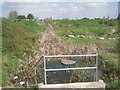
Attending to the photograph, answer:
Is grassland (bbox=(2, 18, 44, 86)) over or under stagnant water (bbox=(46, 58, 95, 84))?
over

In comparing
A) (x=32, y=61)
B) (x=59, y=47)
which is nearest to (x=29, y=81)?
(x=32, y=61)

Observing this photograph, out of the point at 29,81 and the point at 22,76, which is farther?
the point at 22,76

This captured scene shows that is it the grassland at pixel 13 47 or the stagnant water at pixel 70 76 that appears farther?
the grassland at pixel 13 47

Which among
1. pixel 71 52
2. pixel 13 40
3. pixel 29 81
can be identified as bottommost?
pixel 29 81

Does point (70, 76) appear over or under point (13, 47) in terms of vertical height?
under

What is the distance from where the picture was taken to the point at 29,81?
566cm

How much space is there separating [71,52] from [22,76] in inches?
161

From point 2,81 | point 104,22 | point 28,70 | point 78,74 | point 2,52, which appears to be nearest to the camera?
point 2,81

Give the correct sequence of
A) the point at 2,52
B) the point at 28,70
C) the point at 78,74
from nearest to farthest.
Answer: the point at 78,74 → the point at 28,70 → the point at 2,52

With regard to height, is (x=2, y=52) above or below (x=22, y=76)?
above

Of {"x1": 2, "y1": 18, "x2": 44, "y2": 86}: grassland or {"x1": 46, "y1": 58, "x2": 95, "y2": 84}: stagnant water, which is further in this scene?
{"x1": 2, "y1": 18, "x2": 44, "y2": 86}: grassland

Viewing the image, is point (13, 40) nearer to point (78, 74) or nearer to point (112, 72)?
point (78, 74)

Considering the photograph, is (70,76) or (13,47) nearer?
(70,76)

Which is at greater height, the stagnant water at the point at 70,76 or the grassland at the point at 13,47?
the grassland at the point at 13,47
